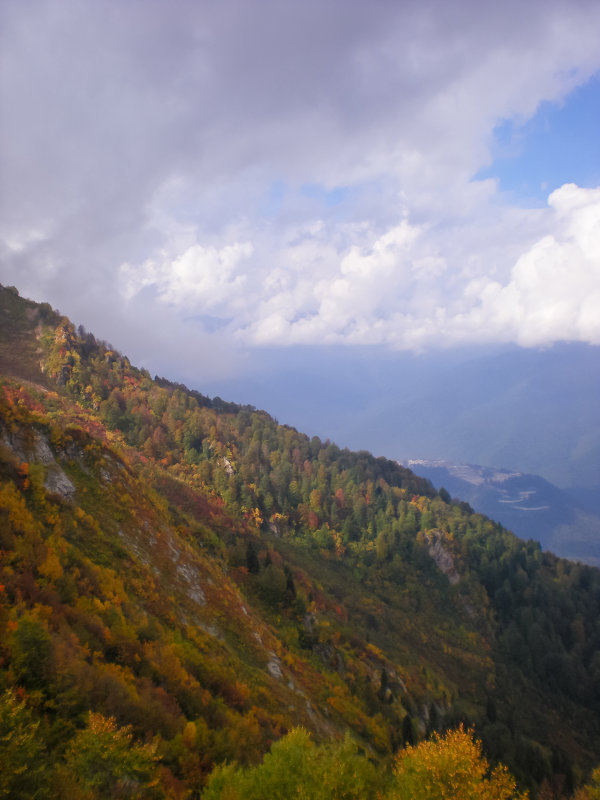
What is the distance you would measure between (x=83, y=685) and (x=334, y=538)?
9118cm

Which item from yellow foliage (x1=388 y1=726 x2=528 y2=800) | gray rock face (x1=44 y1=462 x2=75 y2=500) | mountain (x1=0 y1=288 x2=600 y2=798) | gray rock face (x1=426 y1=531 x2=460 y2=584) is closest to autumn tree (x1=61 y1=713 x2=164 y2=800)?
mountain (x1=0 y1=288 x2=600 y2=798)

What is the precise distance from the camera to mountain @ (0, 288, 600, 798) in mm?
16844

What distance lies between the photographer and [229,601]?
40000mm

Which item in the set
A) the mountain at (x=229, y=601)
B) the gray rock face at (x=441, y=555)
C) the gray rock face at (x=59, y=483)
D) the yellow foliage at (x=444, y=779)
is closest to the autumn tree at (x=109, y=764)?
the mountain at (x=229, y=601)

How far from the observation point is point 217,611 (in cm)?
3653

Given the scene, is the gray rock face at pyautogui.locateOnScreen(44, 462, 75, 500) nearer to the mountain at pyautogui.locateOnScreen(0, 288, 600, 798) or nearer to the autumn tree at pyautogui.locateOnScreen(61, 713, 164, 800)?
the mountain at pyautogui.locateOnScreen(0, 288, 600, 798)

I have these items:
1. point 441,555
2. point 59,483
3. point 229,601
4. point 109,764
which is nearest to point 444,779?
point 109,764

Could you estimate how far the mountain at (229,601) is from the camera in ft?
55.3

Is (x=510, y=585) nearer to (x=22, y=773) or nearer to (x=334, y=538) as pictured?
(x=334, y=538)

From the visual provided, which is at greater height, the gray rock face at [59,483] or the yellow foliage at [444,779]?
the gray rock face at [59,483]

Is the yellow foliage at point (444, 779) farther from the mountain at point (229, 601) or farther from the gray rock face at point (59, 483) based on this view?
the gray rock face at point (59, 483)

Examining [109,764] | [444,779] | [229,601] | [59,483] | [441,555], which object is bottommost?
[229,601]

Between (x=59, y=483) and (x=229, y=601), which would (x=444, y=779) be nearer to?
(x=229, y=601)

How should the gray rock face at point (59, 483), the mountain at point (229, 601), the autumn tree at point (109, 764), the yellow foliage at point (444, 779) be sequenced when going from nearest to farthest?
1. the autumn tree at point (109, 764)
2. the mountain at point (229, 601)
3. the yellow foliage at point (444, 779)
4. the gray rock face at point (59, 483)
